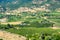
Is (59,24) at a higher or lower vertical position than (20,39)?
lower

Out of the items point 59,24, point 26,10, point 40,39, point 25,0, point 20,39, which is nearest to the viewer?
point 40,39

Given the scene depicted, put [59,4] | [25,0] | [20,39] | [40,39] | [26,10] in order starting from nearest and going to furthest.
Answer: [40,39], [20,39], [26,10], [59,4], [25,0]

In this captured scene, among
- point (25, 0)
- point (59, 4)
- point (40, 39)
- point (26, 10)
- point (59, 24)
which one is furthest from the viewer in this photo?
point (25, 0)

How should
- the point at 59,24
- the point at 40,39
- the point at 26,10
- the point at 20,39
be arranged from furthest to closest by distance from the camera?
the point at 26,10
the point at 59,24
the point at 20,39
the point at 40,39

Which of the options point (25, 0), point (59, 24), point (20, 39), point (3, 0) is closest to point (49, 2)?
point (25, 0)

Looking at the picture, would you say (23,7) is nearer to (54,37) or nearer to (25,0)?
(25,0)

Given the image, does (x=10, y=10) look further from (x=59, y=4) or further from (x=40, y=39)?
(x=40, y=39)

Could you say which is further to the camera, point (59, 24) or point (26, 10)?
point (26, 10)

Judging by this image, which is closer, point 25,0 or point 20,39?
point 20,39

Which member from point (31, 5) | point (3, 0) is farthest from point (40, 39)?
point (3, 0)
